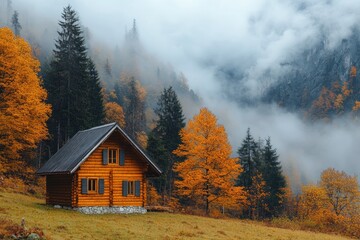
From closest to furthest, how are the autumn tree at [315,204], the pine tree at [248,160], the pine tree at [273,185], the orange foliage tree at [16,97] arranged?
the orange foliage tree at [16,97]
the autumn tree at [315,204]
the pine tree at [248,160]
the pine tree at [273,185]

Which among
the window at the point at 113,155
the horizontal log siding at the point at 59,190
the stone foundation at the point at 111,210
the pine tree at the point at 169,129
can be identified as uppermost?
the pine tree at the point at 169,129

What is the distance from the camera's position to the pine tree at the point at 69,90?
2480 inches

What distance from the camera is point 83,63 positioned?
67812 millimetres

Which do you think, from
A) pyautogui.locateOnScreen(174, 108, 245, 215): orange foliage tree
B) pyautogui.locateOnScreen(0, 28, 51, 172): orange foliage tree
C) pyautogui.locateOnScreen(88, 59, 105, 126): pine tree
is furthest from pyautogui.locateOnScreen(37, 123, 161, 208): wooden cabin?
pyautogui.locateOnScreen(88, 59, 105, 126): pine tree

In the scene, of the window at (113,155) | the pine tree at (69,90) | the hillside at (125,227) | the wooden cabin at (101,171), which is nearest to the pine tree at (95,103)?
the pine tree at (69,90)

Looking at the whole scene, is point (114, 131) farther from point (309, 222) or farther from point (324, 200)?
point (324, 200)

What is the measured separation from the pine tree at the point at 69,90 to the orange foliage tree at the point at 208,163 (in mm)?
19444

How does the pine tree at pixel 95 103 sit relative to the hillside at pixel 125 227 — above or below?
above

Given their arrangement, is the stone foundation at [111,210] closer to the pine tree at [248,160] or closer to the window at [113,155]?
the window at [113,155]

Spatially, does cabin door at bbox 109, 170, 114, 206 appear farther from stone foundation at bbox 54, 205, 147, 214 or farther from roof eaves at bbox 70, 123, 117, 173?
roof eaves at bbox 70, 123, 117, 173

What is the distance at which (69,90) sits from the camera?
205 feet

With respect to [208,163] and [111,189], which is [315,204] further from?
[111,189]

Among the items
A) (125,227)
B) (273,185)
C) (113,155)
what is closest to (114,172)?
(113,155)

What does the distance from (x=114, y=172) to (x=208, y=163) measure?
13.4 metres
